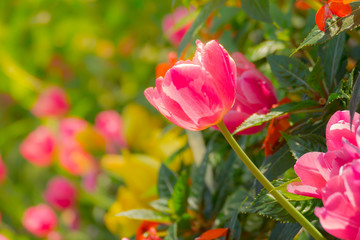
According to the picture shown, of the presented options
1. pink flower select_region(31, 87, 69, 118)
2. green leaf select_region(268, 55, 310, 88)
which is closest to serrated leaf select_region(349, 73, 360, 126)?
green leaf select_region(268, 55, 310, 88)

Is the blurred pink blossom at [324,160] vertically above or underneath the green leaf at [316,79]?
underneath

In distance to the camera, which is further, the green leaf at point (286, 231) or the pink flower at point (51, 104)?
the pink flower at point (51, 104)

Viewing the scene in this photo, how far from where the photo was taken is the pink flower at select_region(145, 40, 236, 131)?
0.90 ft

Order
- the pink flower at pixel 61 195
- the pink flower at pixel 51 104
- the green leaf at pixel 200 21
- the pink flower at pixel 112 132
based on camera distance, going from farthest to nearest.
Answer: the pink flower at pixel 51 104
the pink flower at pixel 61 195
the pink flower at pixel 112 132
the green leaf at pixel 200 21

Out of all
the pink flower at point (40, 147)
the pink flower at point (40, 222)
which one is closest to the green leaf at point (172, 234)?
the pink flower at point (40, 222)

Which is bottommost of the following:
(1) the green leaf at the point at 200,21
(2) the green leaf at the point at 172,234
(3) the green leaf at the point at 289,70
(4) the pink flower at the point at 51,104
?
(2) the green leaf at the point at 172,234

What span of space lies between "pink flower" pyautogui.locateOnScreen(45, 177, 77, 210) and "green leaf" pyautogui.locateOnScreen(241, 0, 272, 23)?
900 millimetres

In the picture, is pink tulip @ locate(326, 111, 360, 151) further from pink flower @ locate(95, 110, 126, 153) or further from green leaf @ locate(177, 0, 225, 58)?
pink flower @ locate(95, 110, 126, 153)

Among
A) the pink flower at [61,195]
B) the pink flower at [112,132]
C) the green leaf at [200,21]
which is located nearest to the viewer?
the green leaf at [200,21]

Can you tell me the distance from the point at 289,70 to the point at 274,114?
0.07m

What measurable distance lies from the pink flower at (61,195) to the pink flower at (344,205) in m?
1.04

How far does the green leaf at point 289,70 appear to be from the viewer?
1.22 feet

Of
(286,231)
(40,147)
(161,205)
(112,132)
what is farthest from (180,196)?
(40,147)

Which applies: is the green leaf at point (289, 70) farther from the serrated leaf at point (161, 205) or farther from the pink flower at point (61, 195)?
the pink flower at point (61, 195)
